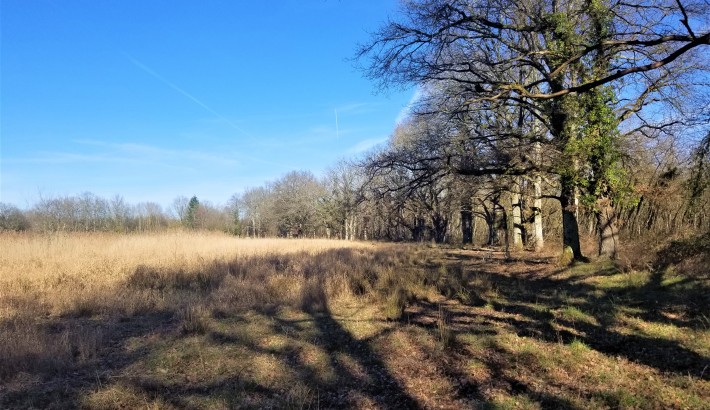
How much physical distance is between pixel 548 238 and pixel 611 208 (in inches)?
576

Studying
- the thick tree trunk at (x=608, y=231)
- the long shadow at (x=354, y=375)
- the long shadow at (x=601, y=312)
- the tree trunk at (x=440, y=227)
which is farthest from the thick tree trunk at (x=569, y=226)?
the tree trunk at (x=440, y=227)

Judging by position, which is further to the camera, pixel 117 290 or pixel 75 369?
pixel 117 290

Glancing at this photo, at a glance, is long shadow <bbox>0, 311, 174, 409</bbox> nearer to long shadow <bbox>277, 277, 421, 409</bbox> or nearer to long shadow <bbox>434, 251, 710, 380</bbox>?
long shadow <bbox>277, 277, 421, 409</bbox>

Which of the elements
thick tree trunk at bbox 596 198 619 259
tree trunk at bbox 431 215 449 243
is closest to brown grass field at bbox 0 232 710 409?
thick tree trunk at bbox 596 198 619 259

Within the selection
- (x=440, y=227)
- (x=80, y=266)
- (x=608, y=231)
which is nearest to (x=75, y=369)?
(x=80, y=266)

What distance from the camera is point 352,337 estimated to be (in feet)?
22.4

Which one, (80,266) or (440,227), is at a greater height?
(440,227)

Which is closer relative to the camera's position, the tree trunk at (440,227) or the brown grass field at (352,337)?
the brown grass field at (352,337)

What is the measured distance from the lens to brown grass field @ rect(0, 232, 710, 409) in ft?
15.2

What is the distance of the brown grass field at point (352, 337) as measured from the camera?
4621mm

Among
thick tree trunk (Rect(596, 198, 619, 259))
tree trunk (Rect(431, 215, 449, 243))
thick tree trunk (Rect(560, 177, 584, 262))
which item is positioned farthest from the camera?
tree trunk (Rect(431, 215, 449, 243))

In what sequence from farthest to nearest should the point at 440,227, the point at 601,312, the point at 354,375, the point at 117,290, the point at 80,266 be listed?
the point at 440,227 → the point at 80,266 → the point at 117,290 → the point at 601,312 → the point at 354,375

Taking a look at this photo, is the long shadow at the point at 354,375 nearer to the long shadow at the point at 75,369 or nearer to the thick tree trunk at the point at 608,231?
the long shadow at the point at 75,369

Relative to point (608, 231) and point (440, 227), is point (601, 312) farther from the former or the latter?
point (440, 227)
